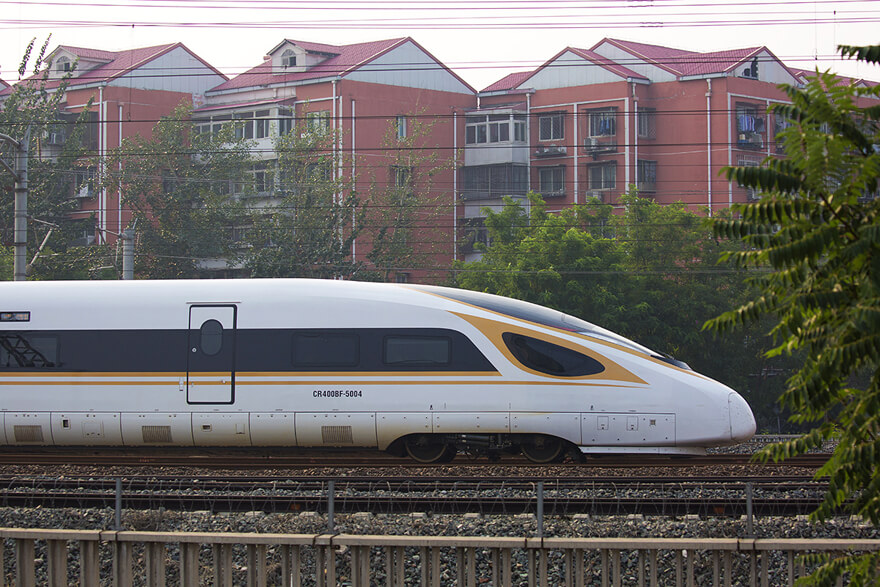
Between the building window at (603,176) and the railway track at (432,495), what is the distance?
38.7 metres

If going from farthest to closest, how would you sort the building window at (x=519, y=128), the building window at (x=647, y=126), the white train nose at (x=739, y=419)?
the building window at (x=519, y=128)
the building window at (x=647, y=126)
the white train nose at (x=739, y=419)

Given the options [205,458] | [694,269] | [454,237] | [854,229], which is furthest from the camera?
[454,237]

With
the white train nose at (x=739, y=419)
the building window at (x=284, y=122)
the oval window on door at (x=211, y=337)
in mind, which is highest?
the building window at (x=284, y=122)

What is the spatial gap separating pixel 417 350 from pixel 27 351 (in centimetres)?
583

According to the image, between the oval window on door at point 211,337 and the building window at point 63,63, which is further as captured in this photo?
the building window at point 63,63

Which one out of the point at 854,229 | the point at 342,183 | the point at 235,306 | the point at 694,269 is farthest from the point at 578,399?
the point at 342,183

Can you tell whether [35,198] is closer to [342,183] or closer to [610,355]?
[342,183]

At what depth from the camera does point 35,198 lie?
46.2 metres

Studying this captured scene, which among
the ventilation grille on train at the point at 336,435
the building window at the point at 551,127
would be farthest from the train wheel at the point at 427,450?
the building window at the point at 551,127

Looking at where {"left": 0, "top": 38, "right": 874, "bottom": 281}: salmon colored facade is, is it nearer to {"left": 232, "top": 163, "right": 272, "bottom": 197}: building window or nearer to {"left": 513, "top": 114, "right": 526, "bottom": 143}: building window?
{"left": 513, "top": 114, "right": 526, "bottom": 143}: building window

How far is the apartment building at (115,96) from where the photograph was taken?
50188 millimetres

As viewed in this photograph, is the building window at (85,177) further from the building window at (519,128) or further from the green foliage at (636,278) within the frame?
the green foliage at (636,278)

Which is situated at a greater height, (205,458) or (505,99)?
(505,99)

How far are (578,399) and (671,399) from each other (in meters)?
1.27
